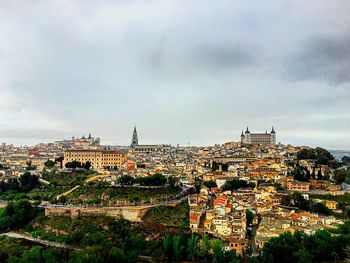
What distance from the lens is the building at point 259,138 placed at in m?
84.1

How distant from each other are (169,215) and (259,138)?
58.8 m

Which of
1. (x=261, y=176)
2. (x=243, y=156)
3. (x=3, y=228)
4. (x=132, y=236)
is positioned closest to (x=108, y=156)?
(x=243, y=156)

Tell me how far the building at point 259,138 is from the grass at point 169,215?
55869 mm

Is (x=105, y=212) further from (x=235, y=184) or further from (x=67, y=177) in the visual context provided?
(x=67, y=177)

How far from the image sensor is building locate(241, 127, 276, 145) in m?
84.1

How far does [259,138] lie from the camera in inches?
3339

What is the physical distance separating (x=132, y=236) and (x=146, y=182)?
36.8ft

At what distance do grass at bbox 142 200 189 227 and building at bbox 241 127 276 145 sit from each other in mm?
55869

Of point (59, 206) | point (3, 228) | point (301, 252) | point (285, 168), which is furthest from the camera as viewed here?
point (285, 168)

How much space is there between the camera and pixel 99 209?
30.5m

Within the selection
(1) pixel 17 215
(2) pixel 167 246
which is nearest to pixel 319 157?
(2) pixel 167 246

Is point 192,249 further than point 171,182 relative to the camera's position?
No

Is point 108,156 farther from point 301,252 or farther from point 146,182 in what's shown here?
point 301,252

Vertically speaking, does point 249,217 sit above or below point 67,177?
below
